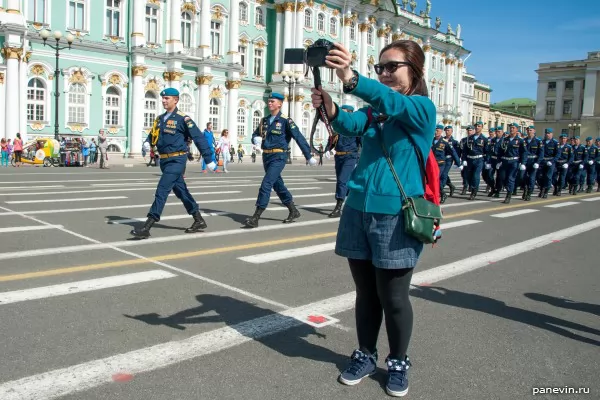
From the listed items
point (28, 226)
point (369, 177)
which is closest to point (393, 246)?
point (369, 177)

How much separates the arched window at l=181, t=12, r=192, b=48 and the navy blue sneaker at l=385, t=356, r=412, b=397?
Result: 140 ft

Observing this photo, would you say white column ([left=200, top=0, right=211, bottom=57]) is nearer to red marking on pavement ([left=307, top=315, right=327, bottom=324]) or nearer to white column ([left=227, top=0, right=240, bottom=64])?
white column ([left=227, top=0, right=240, bottom=64])

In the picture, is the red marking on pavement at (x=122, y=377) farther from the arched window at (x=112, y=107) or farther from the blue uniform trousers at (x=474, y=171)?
the arched window at (x=112, y=107)

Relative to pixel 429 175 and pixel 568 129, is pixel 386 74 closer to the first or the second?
pixel 429 175

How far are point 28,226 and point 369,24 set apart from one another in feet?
185

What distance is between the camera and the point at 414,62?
3426mm

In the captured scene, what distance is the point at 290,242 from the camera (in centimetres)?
856

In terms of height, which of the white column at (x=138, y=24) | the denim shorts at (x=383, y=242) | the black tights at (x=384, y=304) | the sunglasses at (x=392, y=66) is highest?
the white column at (x=138, y=24)

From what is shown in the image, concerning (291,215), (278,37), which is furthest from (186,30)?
(291,215)

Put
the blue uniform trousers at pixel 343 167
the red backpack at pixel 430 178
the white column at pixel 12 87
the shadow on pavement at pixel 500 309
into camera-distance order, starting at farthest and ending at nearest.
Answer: the white column at pixel 12 87, the blue uniform trousers at pixel 343 167, the shadow on pavement at pixel 500 309, the red backpack at pixel 430 178

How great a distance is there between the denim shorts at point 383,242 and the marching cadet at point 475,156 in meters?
14.7

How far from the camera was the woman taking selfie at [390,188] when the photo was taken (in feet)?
11.1

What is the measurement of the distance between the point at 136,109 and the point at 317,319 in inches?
1454

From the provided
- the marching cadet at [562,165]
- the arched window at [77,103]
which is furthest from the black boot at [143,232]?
the arched window at [77,103]
